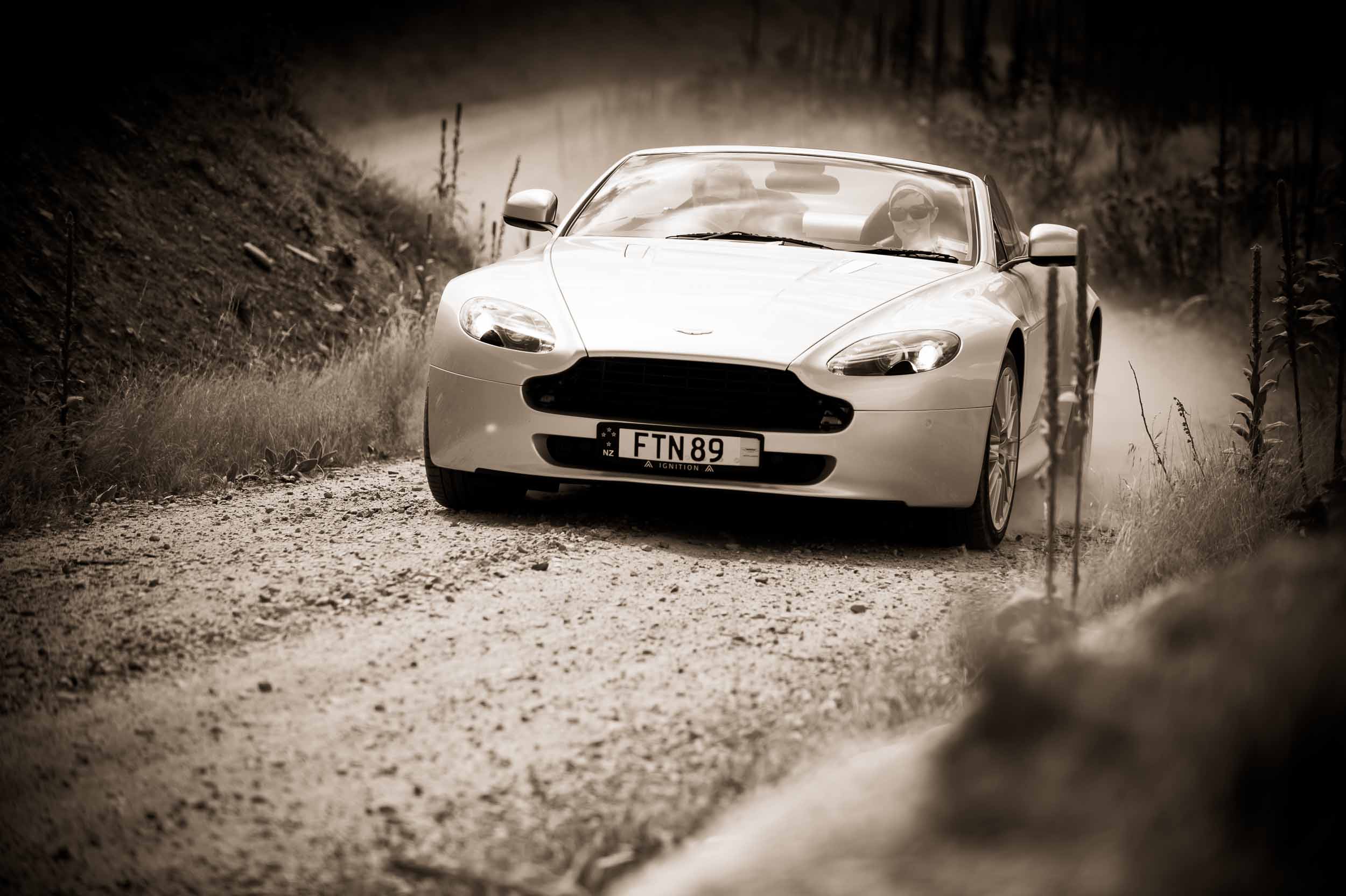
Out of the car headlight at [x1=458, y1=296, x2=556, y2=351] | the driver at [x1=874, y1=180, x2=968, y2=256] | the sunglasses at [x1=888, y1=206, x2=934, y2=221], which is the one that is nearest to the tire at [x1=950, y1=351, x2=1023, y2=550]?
the driver at [x1=874, y1=180, x2=968, y2=256]

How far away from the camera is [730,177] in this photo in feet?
23.2

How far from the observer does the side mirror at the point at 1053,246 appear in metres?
6.45

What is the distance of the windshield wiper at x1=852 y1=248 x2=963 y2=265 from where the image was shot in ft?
21.3

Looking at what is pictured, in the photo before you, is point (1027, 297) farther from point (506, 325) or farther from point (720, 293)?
point (506, 325)

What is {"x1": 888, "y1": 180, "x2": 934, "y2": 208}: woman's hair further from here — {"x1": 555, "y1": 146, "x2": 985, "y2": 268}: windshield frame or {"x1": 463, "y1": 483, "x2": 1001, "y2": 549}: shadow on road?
{"x1": 463, "y1": 483, "x2": 1001, "y2": 549}: shadow on road

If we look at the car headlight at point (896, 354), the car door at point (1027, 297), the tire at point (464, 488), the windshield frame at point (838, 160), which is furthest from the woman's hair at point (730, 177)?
the tire at point (464, 488)

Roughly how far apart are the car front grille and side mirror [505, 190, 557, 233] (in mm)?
1779

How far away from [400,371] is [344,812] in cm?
596

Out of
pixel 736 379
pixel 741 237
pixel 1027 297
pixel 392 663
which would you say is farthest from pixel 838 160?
pixel 392 663

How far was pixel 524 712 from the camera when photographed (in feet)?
11.3

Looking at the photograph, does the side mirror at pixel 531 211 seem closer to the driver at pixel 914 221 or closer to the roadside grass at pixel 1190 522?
the driver at pixel 914 221

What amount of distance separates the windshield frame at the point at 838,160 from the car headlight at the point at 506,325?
110 cm

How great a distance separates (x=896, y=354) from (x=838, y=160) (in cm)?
201

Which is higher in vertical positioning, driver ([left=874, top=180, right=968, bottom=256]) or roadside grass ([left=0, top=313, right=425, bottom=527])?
driver ([left=874, top=180, right=968, bottom=256])
